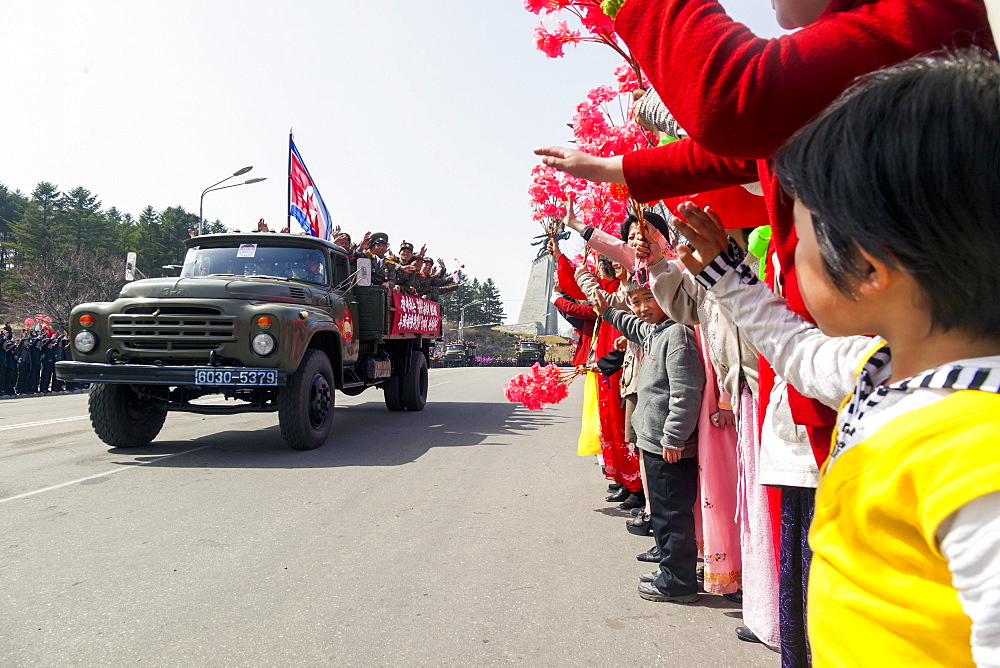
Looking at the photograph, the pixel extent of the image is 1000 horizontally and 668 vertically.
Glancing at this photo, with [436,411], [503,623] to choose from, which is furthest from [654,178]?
[436,411]

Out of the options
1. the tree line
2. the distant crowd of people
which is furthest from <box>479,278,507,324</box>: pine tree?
the distant crowd of people

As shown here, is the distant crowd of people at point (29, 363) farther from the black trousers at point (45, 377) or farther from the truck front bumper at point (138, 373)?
the truck front bumper at point (138, 373)

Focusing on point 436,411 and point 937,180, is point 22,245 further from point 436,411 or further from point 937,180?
point 937,180

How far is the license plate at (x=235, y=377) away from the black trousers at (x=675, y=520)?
419 cm

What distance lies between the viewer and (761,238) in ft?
8.89

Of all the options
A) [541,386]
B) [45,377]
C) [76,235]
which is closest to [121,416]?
[541,386]

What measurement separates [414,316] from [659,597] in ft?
29.0

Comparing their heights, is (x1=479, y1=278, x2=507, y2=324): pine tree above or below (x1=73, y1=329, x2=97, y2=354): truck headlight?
above

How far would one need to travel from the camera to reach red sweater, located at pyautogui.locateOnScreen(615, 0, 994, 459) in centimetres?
107

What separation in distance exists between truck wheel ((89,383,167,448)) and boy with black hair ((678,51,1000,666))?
733cm

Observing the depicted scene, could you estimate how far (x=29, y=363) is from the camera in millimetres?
17344

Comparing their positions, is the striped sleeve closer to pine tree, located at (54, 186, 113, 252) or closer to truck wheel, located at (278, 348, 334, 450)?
truck wheel, located at (278, 348, 334, 450)

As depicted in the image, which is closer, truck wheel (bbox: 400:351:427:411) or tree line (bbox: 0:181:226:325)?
truck wheel (bbox: 400:351:427:411)

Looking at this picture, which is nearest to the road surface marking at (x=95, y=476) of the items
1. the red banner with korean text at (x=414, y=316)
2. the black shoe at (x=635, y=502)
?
the red banner with korean text at (x=414, y=316)
